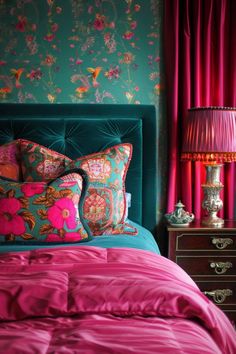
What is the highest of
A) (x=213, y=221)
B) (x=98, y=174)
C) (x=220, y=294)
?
(x=98, y=174)

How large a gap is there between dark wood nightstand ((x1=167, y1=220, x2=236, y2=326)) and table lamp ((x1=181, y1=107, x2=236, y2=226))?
123 mm

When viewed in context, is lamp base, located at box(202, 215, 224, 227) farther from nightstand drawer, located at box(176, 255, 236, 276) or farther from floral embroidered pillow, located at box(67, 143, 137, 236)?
floral embroidered pillow, located at box(67, 143, 137, 236)

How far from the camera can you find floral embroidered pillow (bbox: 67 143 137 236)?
8.66ft

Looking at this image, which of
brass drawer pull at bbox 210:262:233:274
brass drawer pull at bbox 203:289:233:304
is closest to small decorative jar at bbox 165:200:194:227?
brass drawer pull at bbox 210:262:233:274

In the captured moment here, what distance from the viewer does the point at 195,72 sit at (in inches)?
129

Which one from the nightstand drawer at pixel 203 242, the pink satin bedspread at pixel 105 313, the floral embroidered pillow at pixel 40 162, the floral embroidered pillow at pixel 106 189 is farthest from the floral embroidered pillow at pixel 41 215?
the nightstand drawer at pixel 203 242

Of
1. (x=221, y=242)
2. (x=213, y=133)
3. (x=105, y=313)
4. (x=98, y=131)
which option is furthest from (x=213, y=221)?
(x=105, y=313)

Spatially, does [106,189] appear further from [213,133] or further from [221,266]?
[221,266]

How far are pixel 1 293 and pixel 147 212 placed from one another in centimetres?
188

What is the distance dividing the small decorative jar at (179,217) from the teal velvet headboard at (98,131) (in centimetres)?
21

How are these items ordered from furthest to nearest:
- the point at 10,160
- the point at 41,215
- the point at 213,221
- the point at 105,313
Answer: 1. the point at 213,221
2. the point at 10,160
3. the point at 41,215
4. the point at 105,313

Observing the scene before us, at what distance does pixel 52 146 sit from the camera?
315 centimetres

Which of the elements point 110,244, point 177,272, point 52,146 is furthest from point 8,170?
point 177,272

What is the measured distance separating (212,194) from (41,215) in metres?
1.24
